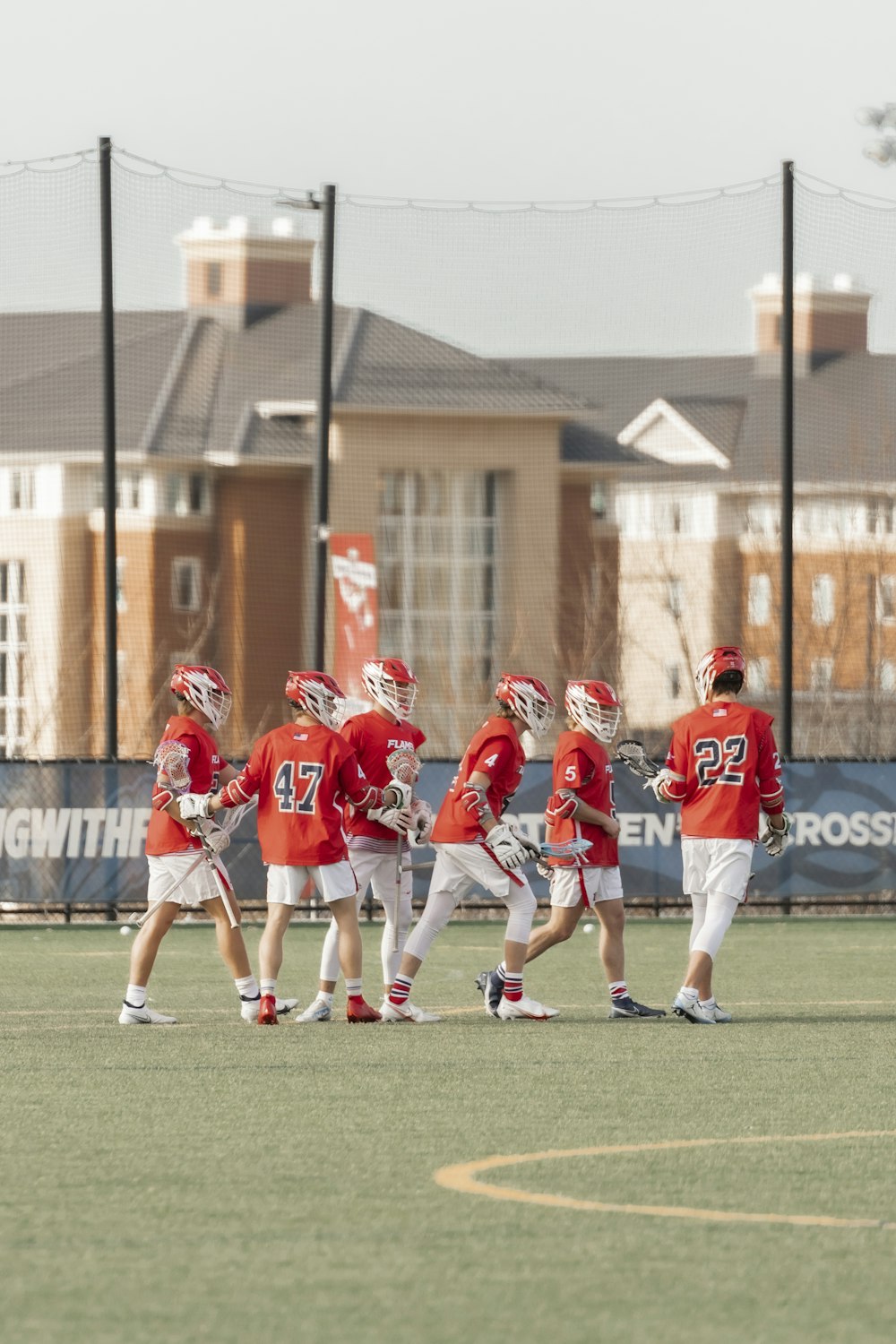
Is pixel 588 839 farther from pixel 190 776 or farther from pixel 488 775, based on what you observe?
pixel 190 776

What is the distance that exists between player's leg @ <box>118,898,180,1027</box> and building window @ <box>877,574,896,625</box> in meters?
16.9

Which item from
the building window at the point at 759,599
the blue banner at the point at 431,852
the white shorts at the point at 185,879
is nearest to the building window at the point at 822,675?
the building window at the point at 759,599

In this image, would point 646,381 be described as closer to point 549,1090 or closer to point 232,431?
point 549,1090

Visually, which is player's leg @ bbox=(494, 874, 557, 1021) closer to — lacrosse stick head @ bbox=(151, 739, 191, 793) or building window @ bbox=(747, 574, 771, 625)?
lacrosse stick head @ bbox=(151, 739, 191, 793)

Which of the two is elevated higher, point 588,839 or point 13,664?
point 13,664

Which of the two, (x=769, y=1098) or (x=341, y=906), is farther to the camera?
(x=341, y=906)

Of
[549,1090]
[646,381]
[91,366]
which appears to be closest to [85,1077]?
[549,1090]

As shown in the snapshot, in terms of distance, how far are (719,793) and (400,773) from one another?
165 cm

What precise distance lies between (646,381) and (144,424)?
68.2ft

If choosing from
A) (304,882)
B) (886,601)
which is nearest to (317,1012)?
(304,882)

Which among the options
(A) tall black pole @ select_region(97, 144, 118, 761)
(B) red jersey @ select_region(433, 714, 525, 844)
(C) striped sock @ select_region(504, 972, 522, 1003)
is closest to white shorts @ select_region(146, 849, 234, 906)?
(B) red jersey @ select_region(433, 714, 525, 844)

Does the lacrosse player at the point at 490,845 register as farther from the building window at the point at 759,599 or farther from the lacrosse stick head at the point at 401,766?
the building window at the point at 759,599

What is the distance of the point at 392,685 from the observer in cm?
1163

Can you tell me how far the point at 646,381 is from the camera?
25.2 metres
